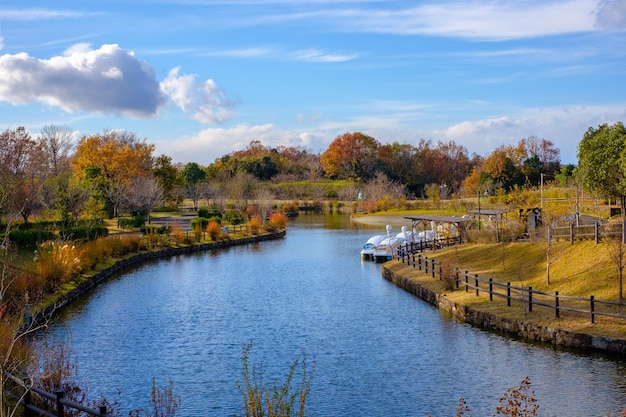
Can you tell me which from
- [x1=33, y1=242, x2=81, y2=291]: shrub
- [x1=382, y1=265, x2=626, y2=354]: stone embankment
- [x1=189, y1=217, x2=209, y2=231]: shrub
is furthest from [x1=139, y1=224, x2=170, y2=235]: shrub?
[x1=382, y1=265, x2=626, y2=354]: stone embankment

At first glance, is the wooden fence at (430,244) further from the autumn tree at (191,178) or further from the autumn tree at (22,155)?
the autumn tree at (191,178)

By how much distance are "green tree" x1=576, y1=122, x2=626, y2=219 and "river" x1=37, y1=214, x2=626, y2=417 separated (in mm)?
13256

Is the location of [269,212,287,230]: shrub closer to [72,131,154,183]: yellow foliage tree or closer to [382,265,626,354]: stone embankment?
[72,131,154,183]: yellow foliage tree

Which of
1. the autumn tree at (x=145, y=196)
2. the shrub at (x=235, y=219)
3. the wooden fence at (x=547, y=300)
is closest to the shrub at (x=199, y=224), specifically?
the autumn tree at (x=145, y=196)

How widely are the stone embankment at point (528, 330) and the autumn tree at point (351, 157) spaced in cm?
9203

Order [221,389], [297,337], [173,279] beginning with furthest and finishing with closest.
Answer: [173,279]
[297,337]
[221,389]

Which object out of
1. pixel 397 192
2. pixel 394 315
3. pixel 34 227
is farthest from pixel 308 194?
Answer: pixel 394 315

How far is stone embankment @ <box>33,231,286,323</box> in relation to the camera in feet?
85.3

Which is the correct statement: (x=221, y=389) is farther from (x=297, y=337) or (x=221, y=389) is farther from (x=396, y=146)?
(x=396, y=146)

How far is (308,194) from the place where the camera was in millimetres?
112688

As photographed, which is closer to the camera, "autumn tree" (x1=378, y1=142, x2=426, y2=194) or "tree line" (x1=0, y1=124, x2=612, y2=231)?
"tree line" (x1=0, y1=124, x2=612, y2=231)

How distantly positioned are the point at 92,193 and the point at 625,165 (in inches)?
1577

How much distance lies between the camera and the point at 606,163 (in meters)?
35.0

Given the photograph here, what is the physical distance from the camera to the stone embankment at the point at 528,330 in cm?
1819
